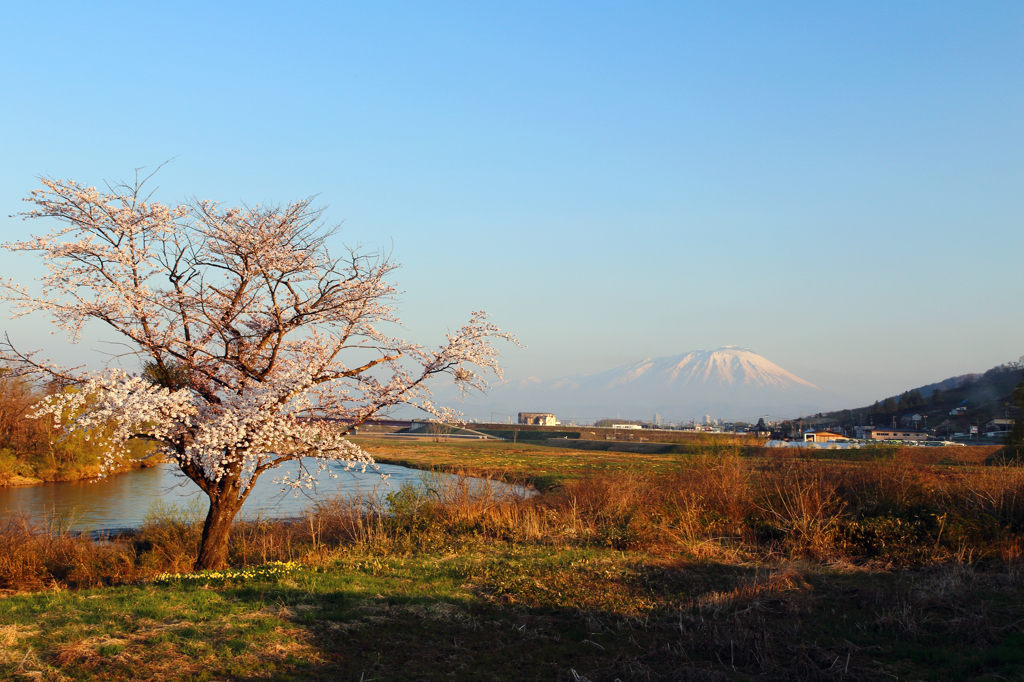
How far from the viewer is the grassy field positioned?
274 inches

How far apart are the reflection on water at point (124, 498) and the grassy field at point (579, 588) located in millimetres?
6209

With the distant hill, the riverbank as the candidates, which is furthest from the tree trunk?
the distant hill

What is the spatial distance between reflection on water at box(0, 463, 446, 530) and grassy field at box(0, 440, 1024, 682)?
6.21 m

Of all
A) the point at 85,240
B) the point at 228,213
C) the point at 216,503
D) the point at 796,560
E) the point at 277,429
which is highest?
the point at 228,213

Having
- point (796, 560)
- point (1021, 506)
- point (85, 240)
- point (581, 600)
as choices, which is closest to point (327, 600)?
point (581, 600)

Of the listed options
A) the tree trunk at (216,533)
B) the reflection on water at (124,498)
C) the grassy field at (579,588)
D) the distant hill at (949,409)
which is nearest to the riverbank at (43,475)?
the reflection on water at (124,498)

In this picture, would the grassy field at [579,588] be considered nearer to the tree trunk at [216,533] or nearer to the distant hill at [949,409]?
the tree trunk at [216,533]

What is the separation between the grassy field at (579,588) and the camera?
274 inches

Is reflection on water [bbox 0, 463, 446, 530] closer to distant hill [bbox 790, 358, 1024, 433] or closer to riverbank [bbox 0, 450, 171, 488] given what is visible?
riverbank [bbox 0, 450, 171, 488]

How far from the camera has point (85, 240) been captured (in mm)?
11141

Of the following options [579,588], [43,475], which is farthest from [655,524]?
[43,475]

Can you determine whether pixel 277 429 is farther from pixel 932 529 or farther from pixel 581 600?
pixel 932 529

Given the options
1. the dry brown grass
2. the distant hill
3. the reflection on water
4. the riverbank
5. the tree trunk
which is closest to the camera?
the tree trunk

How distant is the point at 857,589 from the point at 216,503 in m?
10.9
